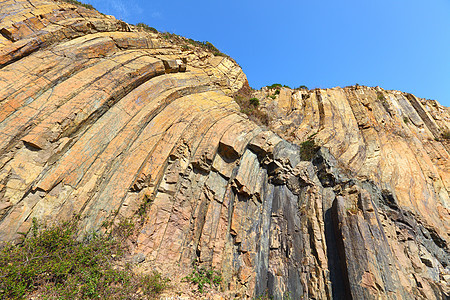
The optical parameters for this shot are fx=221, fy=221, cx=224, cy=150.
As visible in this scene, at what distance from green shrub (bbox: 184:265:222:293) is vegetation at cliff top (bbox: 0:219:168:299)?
4.17ft

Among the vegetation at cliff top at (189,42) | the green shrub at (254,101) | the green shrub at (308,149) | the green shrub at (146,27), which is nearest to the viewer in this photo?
the green shrub at (308,149)

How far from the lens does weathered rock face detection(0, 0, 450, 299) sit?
915 centimetres

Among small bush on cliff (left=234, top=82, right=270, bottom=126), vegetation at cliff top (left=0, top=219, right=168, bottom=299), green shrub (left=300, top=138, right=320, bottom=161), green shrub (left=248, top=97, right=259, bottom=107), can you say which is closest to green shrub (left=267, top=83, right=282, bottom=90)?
small bush on cliff (left=234, top=82, right=270, bottom=126)

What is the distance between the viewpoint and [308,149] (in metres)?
17.4

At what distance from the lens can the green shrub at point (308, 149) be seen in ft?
55.8

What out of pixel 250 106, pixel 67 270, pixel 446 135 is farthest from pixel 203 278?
pixel 446 135

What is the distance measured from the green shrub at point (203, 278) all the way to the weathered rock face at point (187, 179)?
0.34m

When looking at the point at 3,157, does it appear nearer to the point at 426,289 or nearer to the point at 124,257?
the point at 124,257

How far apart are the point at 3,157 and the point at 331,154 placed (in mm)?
18822

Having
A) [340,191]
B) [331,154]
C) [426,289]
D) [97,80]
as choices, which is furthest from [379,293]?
[97,80]

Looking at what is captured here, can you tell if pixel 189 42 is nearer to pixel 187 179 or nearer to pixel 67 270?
pixel 187 179

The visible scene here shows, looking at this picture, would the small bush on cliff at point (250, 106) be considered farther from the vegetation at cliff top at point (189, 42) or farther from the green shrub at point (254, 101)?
the vegetation at cliff top at point (189, 42)

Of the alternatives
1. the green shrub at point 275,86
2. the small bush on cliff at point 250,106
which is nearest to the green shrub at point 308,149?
the small bush on cliff at point 250,106

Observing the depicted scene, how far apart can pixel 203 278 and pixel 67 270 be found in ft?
16.2
